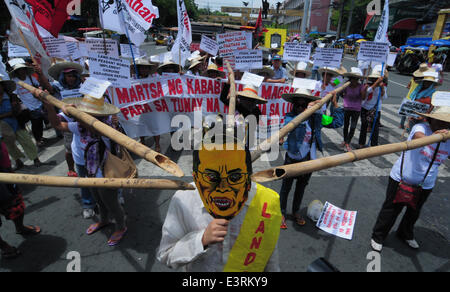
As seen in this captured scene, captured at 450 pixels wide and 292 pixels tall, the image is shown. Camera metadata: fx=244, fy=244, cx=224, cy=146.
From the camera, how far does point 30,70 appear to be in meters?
5.81

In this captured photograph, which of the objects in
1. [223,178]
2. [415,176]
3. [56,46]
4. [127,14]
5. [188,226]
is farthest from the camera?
[56,46]

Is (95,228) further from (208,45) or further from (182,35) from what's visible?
(208,45)

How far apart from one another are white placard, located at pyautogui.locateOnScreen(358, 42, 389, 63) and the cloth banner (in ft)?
5.66

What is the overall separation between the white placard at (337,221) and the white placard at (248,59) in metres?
3.64

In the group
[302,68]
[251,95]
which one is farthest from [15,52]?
[302,68]

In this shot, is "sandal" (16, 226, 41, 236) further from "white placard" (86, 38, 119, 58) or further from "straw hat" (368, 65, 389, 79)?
"straw hat" (368, 65, 389, 79)

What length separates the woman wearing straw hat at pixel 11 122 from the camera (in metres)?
4.39

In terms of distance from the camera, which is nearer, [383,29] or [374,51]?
[374,51]

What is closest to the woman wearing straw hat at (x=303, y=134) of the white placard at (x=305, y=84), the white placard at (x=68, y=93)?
the white placard at (x=305, y=84)

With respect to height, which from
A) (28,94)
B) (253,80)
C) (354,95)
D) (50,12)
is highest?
(50,12)

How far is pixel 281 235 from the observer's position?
3672mm

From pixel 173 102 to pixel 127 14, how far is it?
207 centimetres

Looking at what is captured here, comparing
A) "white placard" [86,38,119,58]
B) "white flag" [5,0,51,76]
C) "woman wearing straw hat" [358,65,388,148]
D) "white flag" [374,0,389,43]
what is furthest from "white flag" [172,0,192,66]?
"woman wearing straw hat" [358,65,388,148]
